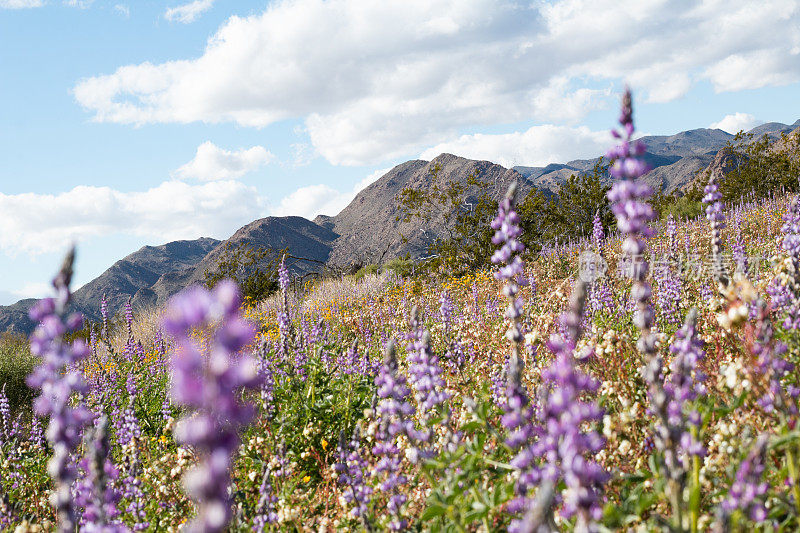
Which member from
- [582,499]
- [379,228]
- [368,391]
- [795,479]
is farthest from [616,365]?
[379,228]

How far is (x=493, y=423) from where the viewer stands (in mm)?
3789

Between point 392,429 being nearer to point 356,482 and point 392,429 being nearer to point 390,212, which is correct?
point 356,482

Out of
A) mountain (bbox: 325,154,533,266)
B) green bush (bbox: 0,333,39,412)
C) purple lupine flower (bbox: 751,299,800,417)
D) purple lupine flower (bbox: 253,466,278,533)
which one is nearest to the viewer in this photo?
purple lupine flower (bbox: 751,299,800,417)

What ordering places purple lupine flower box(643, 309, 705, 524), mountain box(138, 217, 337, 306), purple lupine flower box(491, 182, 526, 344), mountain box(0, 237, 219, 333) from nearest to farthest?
1. purple lupine flower box(643, 309, 705, 524)
2. purple lupine flower box(491, 182, 526, 344)
3. mountain box(0, 237, 219, 333)
4. mountain box(138, 217, 337, 306)

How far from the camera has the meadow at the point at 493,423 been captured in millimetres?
1559

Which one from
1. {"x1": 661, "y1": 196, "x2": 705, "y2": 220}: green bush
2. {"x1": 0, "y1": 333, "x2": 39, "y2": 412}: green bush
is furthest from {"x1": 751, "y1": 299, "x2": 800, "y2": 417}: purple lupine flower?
{"x1": 661, "y1": 196, "x2": 705, "y2": 220}: green bush

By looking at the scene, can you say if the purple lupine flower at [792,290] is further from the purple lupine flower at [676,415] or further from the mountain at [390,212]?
the mountain at [390,212]

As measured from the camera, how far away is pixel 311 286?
20297mm

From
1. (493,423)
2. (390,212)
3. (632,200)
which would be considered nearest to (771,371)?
(632,200)

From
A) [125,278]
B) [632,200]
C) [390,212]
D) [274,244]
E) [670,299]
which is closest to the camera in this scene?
[632,200]

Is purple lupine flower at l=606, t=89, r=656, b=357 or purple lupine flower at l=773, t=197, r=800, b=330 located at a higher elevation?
purple lupine flower at l=606, t=89, r=656, b=357

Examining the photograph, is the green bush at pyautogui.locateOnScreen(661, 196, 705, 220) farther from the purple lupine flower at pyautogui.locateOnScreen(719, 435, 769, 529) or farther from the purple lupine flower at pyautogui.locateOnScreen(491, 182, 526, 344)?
the purple lupine flower at pyautogui.locateOnScreen(719, 435, 769, 529)

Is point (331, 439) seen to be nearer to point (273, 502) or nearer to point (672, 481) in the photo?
point (273, 502)

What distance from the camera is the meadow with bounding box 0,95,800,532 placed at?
5.11 feet
